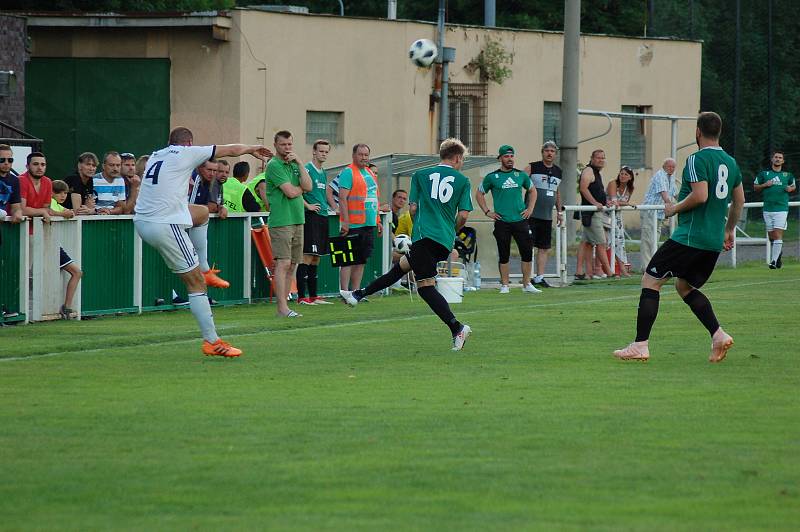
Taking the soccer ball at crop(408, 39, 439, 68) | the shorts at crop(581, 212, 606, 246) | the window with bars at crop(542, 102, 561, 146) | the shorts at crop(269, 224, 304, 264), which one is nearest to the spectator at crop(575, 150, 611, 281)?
the shorts at crop(581, 212, 606, 246)

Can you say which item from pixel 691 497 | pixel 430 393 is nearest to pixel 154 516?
pixel 691 497

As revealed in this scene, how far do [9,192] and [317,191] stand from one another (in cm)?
448

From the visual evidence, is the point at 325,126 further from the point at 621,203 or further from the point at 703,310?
the point at 703,310

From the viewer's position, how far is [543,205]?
71.8 feet

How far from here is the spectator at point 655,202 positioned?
24.4m

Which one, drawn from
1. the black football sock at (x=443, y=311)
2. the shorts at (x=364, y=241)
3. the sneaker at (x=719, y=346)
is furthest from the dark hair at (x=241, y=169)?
the sneaker at (x=719, y=346)

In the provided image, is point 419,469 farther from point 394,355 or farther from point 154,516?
point 394,355

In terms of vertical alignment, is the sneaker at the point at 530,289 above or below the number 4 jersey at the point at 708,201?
below

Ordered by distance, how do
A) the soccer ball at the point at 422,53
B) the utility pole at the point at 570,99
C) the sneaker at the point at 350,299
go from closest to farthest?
the sneaker at the point at 350,299, the utility pole at the point at 570,99, the soccer ball at the point at 422,53

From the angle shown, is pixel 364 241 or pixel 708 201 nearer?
pixel 708 201

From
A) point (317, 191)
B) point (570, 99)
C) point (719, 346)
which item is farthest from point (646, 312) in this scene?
point (570, 99)

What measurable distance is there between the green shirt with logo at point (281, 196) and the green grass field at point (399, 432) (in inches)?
98.3

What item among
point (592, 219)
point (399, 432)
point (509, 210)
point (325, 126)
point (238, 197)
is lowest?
point (399, 432)

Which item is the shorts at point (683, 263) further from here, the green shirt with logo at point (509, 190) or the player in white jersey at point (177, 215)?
the green shirt with logo at point (509, 190)
